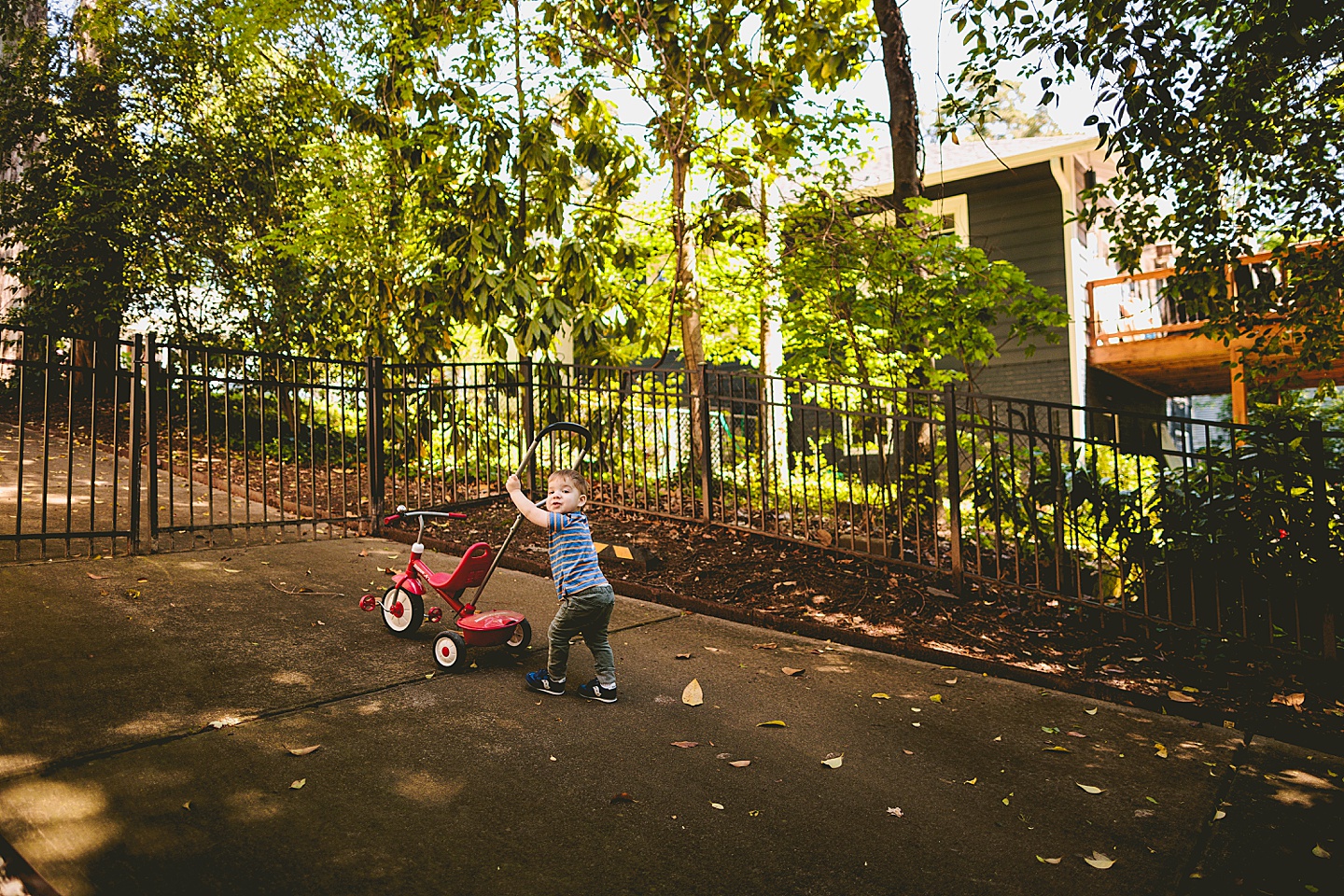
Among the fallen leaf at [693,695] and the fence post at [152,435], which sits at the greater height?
the fence post at [152,435]

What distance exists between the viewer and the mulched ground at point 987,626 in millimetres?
4695

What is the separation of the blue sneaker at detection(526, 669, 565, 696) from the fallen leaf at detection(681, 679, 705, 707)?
0.65 m

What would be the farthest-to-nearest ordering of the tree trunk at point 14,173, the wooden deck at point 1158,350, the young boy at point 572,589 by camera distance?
the tree trunk at point 14,173
the wooden deck at point 1158,350
the young boy at point 572,589

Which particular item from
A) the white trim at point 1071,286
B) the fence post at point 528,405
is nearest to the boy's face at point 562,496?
the fence post at point 528,405

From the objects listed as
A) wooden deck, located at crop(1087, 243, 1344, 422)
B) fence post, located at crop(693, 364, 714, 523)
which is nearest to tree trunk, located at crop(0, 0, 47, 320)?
fence post, located at crop(693, 364, 714, 523)

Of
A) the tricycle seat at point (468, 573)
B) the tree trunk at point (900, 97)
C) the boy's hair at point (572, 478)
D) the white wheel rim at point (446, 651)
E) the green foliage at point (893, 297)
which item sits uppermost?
the tree trunk at point (900, 97)

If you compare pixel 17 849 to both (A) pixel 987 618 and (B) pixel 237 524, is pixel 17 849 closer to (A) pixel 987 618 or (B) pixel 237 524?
(B) pixel 237 524

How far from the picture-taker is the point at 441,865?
280 cm

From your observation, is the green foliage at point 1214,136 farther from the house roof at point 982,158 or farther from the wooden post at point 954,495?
the house roof at point 982,158

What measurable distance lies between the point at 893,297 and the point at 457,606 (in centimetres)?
442

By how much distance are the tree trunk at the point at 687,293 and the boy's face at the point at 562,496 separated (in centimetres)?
316

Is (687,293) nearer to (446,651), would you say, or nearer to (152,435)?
(152,435)

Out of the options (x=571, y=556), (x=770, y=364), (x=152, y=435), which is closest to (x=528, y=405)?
(x=152, y=435)

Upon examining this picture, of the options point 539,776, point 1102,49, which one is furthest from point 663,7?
point 539,776
